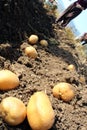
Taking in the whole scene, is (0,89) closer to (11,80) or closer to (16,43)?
(11,80)

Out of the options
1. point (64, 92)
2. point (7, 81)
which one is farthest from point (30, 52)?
point (7, 81)

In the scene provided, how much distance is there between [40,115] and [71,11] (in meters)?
5.81

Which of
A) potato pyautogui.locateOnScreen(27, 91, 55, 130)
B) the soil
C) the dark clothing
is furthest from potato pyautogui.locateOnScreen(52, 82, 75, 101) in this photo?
the dark clothing

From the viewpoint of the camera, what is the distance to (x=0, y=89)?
11.9ft

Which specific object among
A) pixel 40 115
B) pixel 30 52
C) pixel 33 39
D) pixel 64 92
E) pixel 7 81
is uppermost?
pixel 33 39

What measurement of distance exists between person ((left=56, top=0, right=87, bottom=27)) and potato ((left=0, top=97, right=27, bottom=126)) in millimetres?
5472

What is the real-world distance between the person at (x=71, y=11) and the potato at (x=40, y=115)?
541 cm

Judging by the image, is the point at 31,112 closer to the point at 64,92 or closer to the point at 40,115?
the point at 40,115

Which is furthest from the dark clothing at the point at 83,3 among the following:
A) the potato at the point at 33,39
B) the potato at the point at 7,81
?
the potato at the point at 7,81

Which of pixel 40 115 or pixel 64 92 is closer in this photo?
pixel 40 115

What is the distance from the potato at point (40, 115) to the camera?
3.17 meters

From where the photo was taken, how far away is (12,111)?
318 cm

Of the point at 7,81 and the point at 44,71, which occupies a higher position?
the point at 44,71

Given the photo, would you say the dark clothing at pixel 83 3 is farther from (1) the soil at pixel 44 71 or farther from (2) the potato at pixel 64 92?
(2) the potato at pixel 64 92
